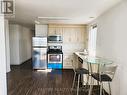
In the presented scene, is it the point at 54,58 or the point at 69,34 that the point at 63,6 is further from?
the point at 54,58

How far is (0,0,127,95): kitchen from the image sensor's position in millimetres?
2701

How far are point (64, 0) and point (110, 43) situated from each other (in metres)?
1.64

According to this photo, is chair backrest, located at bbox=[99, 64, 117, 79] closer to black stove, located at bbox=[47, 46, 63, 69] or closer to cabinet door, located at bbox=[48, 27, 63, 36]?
black stove, located at bbox=[47, 46, 63, 69]

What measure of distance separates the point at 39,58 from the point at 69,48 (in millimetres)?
1639

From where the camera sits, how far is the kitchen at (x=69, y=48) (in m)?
2.70

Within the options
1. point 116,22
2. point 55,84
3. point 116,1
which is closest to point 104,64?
point 116,22

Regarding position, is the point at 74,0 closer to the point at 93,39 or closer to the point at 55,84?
the point at 55,84

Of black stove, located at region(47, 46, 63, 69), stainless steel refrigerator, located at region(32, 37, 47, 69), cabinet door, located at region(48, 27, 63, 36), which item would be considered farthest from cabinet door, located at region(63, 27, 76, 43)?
stainless steel refrigerator, located at region(32, 37, 47, 69)

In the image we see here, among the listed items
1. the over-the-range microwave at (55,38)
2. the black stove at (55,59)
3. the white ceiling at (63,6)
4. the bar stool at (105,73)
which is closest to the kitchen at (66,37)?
the over-the-range microwave at (55,38)

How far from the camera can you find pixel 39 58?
19.3 feet

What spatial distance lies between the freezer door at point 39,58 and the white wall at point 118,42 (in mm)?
3306

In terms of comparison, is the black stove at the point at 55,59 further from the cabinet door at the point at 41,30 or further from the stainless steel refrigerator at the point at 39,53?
the cabinet door at the point at 41,30

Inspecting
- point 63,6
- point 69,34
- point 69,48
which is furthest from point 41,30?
point 63,6

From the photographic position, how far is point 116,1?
2553 mm
